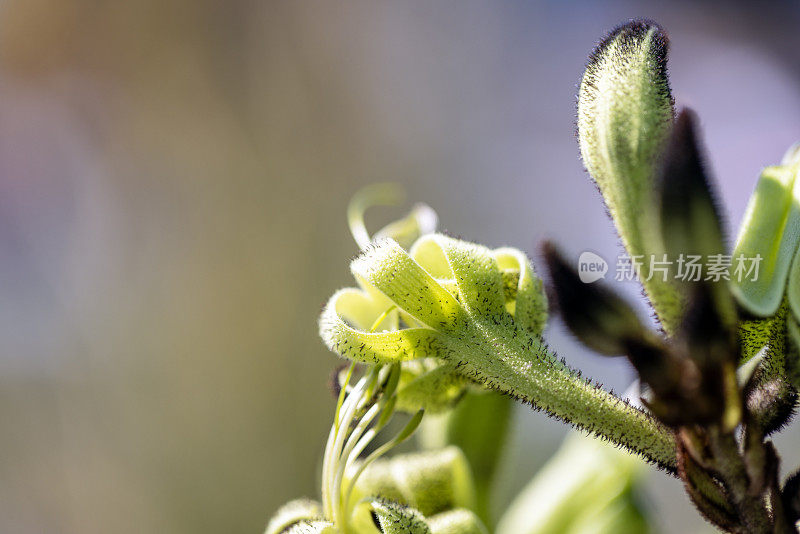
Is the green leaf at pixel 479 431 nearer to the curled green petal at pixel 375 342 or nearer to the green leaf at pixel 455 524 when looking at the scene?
the green leaf at pixel 455 524

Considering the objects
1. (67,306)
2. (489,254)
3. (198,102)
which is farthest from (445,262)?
(198,102)

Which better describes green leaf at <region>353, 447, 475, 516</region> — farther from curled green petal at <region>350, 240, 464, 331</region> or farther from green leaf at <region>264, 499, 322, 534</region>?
curled green petal at <region>350, 240, 464, 331</region>

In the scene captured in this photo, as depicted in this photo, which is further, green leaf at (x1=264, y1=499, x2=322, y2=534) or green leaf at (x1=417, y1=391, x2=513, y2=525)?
green leaf at (x1=417, y1=391, x2=513, y2=525)

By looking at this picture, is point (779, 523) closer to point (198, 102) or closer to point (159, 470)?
point (159, 470)

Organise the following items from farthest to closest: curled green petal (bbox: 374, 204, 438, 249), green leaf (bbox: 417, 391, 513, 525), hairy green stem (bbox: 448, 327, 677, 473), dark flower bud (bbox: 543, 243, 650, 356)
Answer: green leaf (bbox: 417, 391, 513, 525)
curled green petal (bbox: 374, 204, 438, 249)
hairy green stem (bbox: 448, 327, 677, 473)
dark flower bud (bbox: 543, 243, 650, 356)

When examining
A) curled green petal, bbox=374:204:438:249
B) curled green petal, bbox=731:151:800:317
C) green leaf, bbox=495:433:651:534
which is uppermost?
curled green petal, bbox=374:204:438:249

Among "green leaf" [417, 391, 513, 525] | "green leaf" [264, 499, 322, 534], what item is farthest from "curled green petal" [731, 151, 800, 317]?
"green leaf" [417, 391, 513, 525]

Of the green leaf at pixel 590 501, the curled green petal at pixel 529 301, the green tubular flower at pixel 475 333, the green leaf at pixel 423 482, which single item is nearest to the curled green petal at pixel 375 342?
the green tubular flower at pixel 475 333
